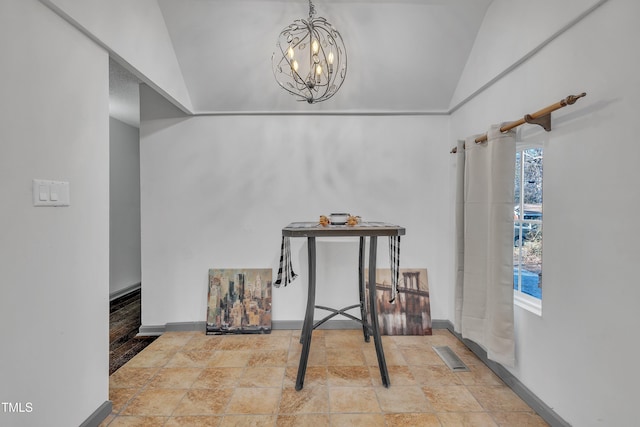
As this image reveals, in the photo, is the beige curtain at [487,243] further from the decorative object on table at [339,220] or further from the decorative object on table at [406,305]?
the decorative object on table at [339,220]

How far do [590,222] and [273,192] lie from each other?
2327mm

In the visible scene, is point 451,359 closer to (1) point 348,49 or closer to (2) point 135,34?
(1) point 348,49

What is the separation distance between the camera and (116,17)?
1.75m

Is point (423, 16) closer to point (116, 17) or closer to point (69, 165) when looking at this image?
point (116, 17)

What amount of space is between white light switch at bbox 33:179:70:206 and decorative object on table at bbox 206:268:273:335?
1.65 m

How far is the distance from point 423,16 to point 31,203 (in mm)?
2691

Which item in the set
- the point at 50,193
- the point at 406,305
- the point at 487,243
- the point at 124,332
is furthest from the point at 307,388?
the point at 124,332

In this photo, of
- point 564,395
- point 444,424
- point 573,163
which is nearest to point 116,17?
point 573,163

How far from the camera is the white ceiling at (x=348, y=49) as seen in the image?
2.25 metres

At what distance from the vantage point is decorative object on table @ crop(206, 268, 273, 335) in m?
2.89

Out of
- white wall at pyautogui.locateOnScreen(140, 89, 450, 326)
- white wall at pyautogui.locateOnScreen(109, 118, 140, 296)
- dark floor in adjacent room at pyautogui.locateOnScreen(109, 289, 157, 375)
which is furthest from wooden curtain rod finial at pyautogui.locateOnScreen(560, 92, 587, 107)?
white wall at pyautogui.locateOnScreen(109, 118, 140, 296)

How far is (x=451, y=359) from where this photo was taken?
2369mm

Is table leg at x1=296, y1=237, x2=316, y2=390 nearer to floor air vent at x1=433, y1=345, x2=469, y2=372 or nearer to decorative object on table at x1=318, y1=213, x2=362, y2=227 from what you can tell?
decorative object on table at x1=318, y1=213, x2=362, y2=227

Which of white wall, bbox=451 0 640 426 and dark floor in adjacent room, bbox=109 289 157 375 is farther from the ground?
white wall, bbox=451 0 640 426
